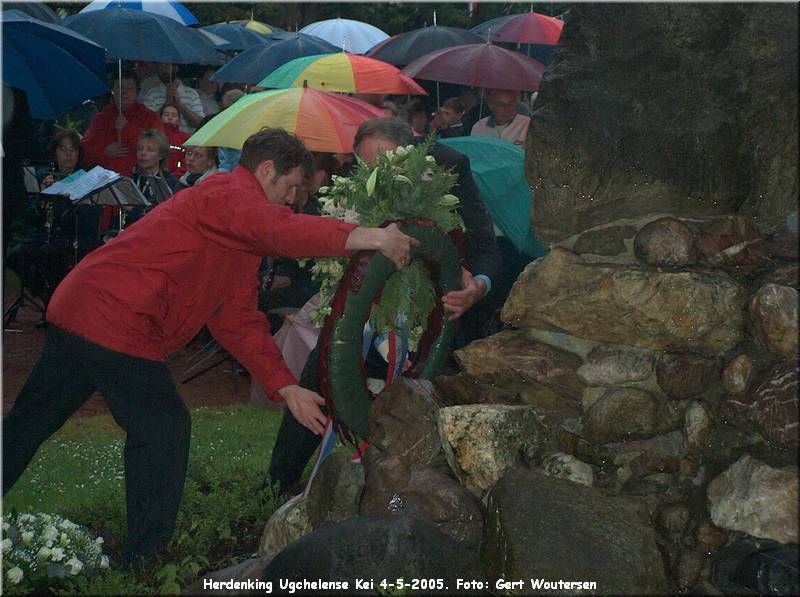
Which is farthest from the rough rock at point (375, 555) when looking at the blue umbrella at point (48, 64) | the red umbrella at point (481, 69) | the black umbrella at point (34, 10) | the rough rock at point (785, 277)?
the black umbrella at point (34, 10)

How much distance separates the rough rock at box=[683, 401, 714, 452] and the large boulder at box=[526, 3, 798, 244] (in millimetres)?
815

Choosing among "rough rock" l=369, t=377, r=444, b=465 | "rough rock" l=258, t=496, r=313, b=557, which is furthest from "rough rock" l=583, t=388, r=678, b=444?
"rough rock" l=258, t=496, r=313, b=557

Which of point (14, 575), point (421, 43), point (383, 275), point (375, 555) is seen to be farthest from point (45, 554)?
point (421, 43)

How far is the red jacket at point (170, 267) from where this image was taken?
15.2ft

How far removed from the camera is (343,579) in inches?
162

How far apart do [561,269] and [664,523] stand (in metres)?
1.12

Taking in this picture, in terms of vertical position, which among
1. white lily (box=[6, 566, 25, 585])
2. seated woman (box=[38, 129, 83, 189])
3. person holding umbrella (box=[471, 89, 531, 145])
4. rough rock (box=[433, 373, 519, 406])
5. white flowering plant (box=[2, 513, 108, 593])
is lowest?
seated woman (box=[38, 129, 83, 189])

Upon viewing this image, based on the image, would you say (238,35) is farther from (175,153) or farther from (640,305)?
(640,305)

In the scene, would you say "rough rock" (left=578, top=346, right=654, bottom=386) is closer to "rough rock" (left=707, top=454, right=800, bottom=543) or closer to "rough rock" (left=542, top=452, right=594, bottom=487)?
"rough rock" (left=542, top=452, right=594, bottom=487)

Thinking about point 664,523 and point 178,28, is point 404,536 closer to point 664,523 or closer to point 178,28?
point 664,523

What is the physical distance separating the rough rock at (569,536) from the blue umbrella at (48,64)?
6.96 m

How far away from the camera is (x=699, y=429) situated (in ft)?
14.4

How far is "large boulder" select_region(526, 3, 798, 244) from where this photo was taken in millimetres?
4422

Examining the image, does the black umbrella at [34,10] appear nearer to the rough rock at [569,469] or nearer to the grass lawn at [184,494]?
the grass lawn at [184,494]
